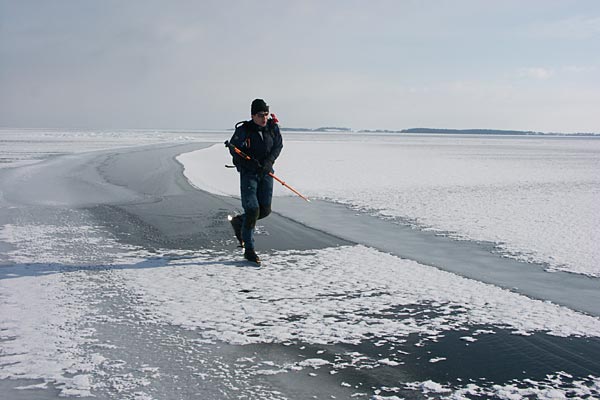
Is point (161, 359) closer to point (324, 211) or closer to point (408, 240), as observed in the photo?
point (408, 240)

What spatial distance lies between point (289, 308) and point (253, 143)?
101 inches

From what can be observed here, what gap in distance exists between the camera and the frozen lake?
3375 mm

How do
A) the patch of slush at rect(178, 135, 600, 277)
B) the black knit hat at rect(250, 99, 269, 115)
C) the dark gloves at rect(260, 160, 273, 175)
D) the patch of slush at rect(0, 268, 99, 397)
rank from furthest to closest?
the patch of slush at rect(178, 135, 600, 277) → the dark gloves at rect(260, 160, 273, 175) → the black knit hat at rect(250, 99, 269, 115) → the patch of slush at rect(0, 268, 99, 397)

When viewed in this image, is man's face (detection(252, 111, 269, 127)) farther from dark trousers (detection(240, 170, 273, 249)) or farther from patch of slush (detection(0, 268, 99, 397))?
patch of slush (detection(0, 268, 99, 397))

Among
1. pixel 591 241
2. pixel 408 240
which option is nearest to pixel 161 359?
pixel 408 240

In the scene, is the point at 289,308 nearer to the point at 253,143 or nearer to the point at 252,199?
the point at 252,199

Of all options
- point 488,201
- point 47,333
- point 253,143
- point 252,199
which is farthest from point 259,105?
point 488,201

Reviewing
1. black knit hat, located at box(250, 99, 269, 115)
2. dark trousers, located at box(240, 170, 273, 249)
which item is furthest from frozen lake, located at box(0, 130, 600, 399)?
black knit hat, located at box(250, 99, 269, 115)

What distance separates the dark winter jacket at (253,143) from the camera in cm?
654

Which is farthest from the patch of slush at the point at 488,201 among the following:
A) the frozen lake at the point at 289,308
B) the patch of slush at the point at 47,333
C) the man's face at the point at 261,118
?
the patch of slush at the point at 47,333

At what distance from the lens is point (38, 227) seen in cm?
834

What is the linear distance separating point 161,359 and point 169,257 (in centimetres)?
316

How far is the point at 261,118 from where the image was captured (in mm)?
6512

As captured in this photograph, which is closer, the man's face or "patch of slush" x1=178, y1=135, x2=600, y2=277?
the man's face
